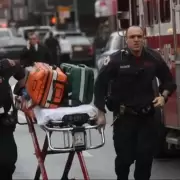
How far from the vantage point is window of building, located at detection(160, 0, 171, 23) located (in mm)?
8086

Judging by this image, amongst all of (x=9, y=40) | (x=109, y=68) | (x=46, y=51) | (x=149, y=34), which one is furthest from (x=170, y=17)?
(x=9, y=40)

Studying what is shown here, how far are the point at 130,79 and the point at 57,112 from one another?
78 cm

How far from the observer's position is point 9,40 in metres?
30.4

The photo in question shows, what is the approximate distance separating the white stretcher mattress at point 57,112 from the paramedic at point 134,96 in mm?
91

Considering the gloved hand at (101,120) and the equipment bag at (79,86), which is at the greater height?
the equipment bag at (79,86)

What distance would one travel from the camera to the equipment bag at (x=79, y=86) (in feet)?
21.5

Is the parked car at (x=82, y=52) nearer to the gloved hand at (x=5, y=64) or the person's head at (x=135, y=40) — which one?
the person's head at (x=135, y=40)

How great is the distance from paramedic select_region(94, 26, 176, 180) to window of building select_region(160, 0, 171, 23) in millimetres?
1658

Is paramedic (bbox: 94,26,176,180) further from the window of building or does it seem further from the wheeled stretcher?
the window of building

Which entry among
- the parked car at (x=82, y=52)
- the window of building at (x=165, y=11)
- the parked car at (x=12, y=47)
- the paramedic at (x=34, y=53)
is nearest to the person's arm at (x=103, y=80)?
the window of building at (x=165, y=11)

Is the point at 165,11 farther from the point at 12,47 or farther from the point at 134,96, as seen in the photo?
the point at 12,47

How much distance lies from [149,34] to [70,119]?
3078mm

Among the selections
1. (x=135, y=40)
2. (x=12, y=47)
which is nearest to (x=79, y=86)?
(x=135, y=40)

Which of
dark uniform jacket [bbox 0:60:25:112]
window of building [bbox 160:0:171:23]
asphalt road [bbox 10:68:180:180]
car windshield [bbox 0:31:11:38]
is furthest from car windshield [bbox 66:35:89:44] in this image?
dark uniform jacket [bbox 0:60:25:112]
